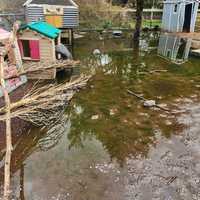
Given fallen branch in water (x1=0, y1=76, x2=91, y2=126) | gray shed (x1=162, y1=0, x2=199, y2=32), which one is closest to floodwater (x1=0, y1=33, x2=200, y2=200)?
fallen branch in water (x1=0, y1=76, x2=91, y2=126)

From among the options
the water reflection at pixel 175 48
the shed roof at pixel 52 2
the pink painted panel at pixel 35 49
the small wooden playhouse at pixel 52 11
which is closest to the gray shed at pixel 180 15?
the water reflection at pixel 175 48

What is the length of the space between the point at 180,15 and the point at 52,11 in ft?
41.8

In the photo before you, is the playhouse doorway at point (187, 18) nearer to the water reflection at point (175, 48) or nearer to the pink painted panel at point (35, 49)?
the water reflection at point (175, 48)

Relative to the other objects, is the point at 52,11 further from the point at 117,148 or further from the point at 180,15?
the point at 117,148

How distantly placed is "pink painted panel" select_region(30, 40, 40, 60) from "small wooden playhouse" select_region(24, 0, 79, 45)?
7.60m

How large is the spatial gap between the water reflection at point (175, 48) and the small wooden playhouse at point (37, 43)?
7.30m

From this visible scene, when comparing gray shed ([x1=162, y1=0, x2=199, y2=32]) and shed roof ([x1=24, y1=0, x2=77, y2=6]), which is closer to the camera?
shed roof ([x1=24, y1=0, x2=77, y2=6])

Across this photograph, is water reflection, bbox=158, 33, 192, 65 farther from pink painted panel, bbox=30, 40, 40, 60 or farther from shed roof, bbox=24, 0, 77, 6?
pink painted panel, bbox=30, 40, 40, 60

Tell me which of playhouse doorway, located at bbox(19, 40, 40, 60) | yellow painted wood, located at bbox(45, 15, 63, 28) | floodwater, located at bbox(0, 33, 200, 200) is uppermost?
yellow painted wood, located at bbox(45, 15, 63, 28)

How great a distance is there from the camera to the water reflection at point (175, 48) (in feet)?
51.4

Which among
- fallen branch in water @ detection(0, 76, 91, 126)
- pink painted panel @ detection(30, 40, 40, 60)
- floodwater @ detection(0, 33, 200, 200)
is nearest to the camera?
floodwater @ detection(0, 33, 200, 200)

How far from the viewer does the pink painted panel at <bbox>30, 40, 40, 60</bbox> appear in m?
10.9

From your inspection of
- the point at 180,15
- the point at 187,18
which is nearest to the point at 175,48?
the point at 180,15

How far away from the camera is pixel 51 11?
17953 millimetres
